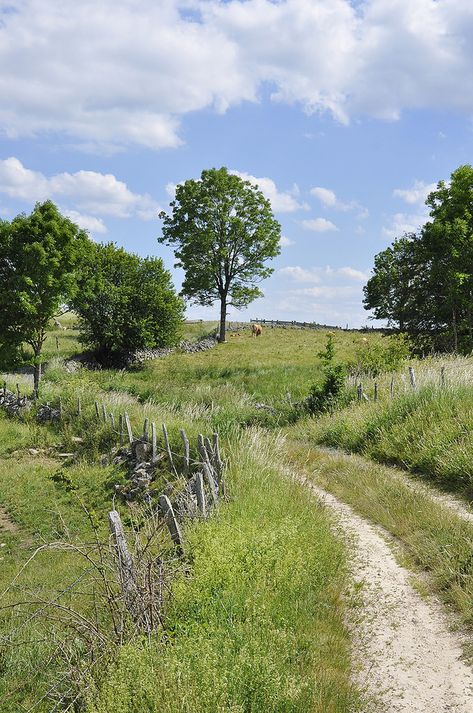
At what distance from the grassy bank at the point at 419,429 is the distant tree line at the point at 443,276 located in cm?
1262

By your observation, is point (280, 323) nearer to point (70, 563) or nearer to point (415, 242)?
point (415, 242)

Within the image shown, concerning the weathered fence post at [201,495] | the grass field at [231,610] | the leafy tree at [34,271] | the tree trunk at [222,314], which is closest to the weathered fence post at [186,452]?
the grass field at [231,610]

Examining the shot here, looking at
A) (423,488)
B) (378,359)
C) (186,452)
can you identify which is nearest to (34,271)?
(378,359)

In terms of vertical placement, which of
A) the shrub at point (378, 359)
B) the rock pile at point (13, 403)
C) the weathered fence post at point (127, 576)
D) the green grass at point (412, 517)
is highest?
the shrub at point (378, 359)

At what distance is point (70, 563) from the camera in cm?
980

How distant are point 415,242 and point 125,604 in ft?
98.7

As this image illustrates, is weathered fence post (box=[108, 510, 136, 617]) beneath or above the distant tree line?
beneath

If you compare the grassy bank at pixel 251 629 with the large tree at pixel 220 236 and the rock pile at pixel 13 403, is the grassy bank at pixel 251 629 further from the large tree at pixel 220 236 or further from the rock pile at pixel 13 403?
the large tree at pixel 220 236

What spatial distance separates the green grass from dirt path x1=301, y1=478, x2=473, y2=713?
0.31 metres

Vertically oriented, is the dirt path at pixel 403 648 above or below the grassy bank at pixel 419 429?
below

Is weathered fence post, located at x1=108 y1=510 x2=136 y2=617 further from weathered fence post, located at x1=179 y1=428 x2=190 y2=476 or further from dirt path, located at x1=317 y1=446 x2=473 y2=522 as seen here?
weathered fence post, located at x1=179 y1=428 x2=190 y2=476

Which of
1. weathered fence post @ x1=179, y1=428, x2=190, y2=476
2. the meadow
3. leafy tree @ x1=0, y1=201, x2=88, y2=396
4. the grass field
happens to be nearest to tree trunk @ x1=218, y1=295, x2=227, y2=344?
leafy tree @ x1=0, y1=201, x2=88, y2=396

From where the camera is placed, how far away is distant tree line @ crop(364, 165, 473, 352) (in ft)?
93.5

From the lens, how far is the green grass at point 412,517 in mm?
6496
